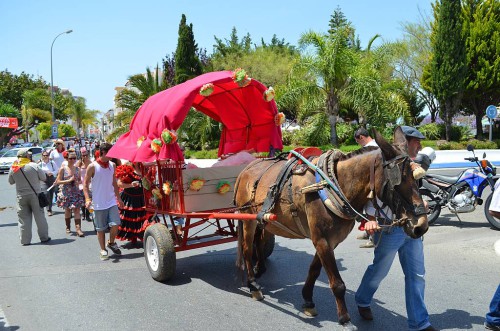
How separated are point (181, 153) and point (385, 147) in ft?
9.51

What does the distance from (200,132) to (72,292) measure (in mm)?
22428

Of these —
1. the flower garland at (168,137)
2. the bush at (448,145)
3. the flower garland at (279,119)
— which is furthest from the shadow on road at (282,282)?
the bush at (448,145)

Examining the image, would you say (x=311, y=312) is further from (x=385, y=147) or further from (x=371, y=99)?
(x=371, y=99)

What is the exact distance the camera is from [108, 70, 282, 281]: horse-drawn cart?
239 inches

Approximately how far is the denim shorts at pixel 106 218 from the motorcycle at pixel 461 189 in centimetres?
555

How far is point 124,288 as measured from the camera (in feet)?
20.3

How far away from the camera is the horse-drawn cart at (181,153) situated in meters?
6.07

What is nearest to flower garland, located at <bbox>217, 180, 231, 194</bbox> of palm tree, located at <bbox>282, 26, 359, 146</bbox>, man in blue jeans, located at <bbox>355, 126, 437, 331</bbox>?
man in blue jeans, located at <bbox>355, 126, 437, 331</bbox>

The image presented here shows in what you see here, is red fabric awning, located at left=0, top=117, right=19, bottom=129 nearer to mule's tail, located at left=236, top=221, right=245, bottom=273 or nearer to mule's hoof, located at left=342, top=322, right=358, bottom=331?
mule's tail, located at left=236, top=221, right=245, bottom=273

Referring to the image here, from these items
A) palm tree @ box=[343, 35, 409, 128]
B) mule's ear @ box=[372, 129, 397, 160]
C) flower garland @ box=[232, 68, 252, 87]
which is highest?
palm tree @ box=[343, 35, 409, 128]

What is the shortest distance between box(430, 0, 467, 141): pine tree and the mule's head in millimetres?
26195

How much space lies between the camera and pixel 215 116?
8.05m

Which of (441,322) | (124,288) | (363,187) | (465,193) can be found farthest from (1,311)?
(465,193)

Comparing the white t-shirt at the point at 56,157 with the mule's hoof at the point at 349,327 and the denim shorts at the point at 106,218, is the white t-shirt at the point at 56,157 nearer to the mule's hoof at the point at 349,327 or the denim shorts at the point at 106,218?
the denim shorts at the point at 106,218
